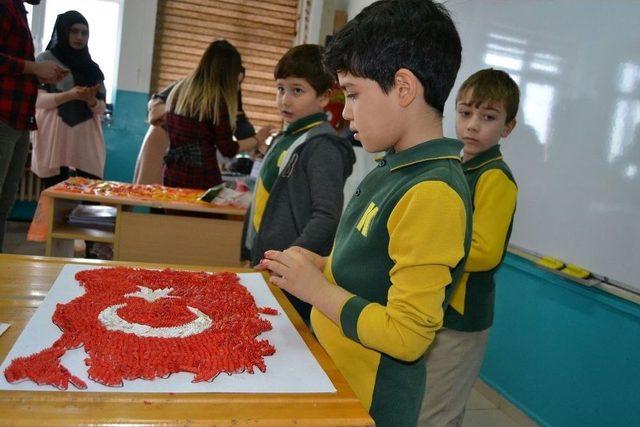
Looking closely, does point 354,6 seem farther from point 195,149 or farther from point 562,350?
point 562,350

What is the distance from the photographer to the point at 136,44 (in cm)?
496

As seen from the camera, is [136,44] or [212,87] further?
[136,44]

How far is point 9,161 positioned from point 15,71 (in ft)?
1.27

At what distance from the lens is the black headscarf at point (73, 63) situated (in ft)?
11.9

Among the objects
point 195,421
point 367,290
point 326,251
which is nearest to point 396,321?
point 367,290

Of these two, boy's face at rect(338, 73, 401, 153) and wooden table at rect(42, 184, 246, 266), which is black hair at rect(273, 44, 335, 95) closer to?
boy's face at rect(338, 73, 401, 153)

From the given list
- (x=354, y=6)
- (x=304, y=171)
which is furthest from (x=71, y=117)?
(x=304, y=171)

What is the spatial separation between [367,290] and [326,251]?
757mm

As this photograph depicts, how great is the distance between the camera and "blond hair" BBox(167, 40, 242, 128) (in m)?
2.79

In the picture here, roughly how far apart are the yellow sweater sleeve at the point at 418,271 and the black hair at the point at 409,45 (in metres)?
0.19

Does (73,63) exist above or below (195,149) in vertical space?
above

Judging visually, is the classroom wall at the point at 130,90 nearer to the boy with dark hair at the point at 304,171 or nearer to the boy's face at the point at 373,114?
the boy with dark hair at the point at 304,171

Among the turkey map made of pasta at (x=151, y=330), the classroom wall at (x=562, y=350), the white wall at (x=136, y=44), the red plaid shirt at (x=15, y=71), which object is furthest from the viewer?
the white wall at (x=136, y=44)

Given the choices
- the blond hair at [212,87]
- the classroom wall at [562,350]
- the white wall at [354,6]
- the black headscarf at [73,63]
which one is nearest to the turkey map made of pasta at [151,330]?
the classroom wall at [562,350]
